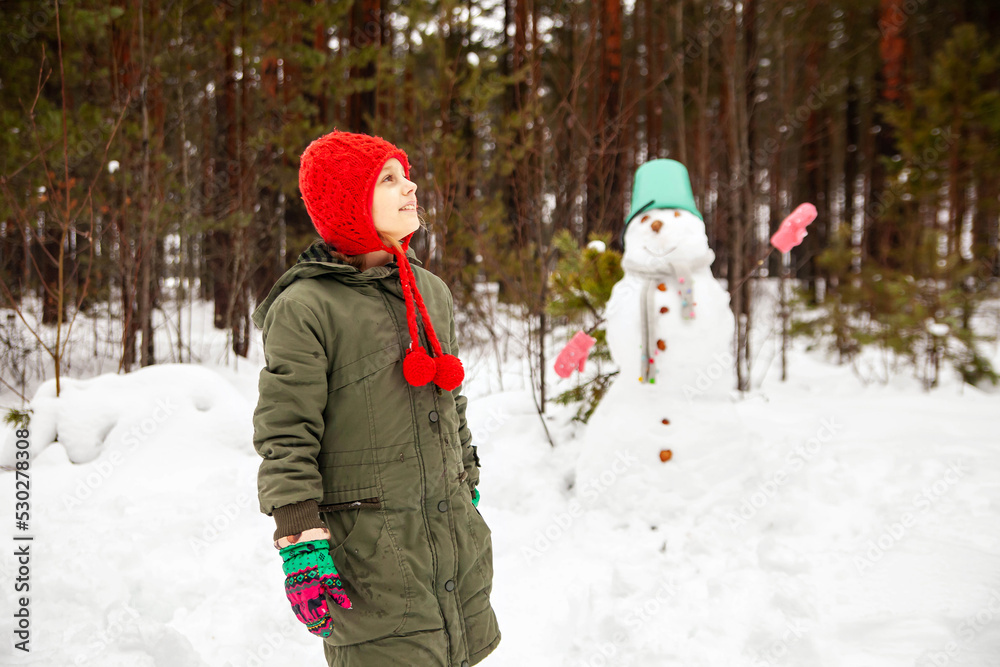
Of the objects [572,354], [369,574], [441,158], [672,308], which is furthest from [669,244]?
[369,574]

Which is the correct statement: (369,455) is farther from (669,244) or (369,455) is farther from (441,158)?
(441,158)

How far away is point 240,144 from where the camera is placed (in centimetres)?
731

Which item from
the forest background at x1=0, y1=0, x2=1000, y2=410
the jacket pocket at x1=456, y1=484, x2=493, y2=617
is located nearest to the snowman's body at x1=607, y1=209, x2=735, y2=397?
the forest background at x1=0, y1=0, x2=1000, y2=410

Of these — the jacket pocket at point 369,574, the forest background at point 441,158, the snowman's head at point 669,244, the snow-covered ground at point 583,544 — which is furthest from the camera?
the forest background at point 441,158

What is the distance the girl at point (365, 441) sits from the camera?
1.30m

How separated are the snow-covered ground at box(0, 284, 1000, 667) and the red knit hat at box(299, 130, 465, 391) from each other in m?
1.71

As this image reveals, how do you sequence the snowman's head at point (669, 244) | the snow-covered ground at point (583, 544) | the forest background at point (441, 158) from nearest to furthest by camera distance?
the snow-covered ground at point (583, 544) → the snowman's head at point (669, 244) → the forest background at point (441, 158)

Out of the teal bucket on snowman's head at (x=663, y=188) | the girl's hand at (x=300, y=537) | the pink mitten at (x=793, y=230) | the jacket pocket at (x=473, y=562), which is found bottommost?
the jacket pocket at (x=473, y=562)

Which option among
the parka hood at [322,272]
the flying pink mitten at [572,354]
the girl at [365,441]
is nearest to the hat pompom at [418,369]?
the girl at [365,441]

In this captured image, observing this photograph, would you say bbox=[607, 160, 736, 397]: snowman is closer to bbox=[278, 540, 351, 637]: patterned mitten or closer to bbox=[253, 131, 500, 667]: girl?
bbox=[253, 131, 500, 667]: girl

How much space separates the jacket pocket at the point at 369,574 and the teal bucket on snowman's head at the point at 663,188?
293 cm

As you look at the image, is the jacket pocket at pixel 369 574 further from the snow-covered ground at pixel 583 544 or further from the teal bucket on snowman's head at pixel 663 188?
the teal bucket on snowman's head at pixel 663 188

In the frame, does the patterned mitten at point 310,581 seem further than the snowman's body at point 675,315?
No

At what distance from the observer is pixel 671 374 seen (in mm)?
3570
